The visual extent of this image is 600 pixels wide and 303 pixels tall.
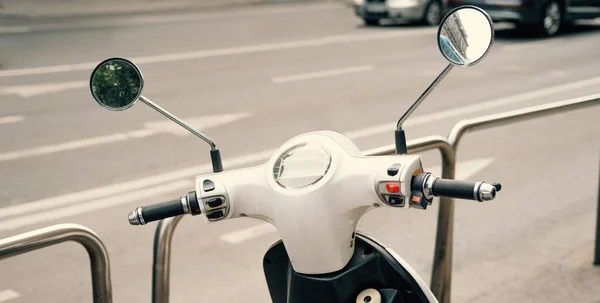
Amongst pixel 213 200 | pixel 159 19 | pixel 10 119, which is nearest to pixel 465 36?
pixel 213 200

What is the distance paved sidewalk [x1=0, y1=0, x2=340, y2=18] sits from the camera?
65.5 feet

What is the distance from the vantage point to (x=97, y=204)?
19.9ft

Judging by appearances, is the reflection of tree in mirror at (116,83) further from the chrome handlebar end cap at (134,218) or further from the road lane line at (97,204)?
the road lane line at (97,204)

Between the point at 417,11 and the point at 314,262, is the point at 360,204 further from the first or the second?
the point at 417,11

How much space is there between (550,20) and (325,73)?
6.27m

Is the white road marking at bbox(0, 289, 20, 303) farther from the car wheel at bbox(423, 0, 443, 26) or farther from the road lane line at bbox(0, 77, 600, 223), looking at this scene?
the car wheel at bbox(423, 0, 443, 26)

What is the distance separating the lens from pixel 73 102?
10.0 m

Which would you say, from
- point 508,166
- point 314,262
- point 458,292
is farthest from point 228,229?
point 314,262

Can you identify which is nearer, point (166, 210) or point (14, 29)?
point (166, 210)

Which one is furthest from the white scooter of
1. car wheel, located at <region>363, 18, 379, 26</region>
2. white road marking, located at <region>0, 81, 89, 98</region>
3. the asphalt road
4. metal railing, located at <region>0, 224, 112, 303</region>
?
car wheel, located at <region>363, 18, 379, 26</region>

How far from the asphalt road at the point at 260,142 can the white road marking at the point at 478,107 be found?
0.12ft

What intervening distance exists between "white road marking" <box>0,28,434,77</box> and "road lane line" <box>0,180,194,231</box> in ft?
20.6

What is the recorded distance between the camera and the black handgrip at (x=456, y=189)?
71.2 inches

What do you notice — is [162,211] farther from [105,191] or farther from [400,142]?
[105,191]
